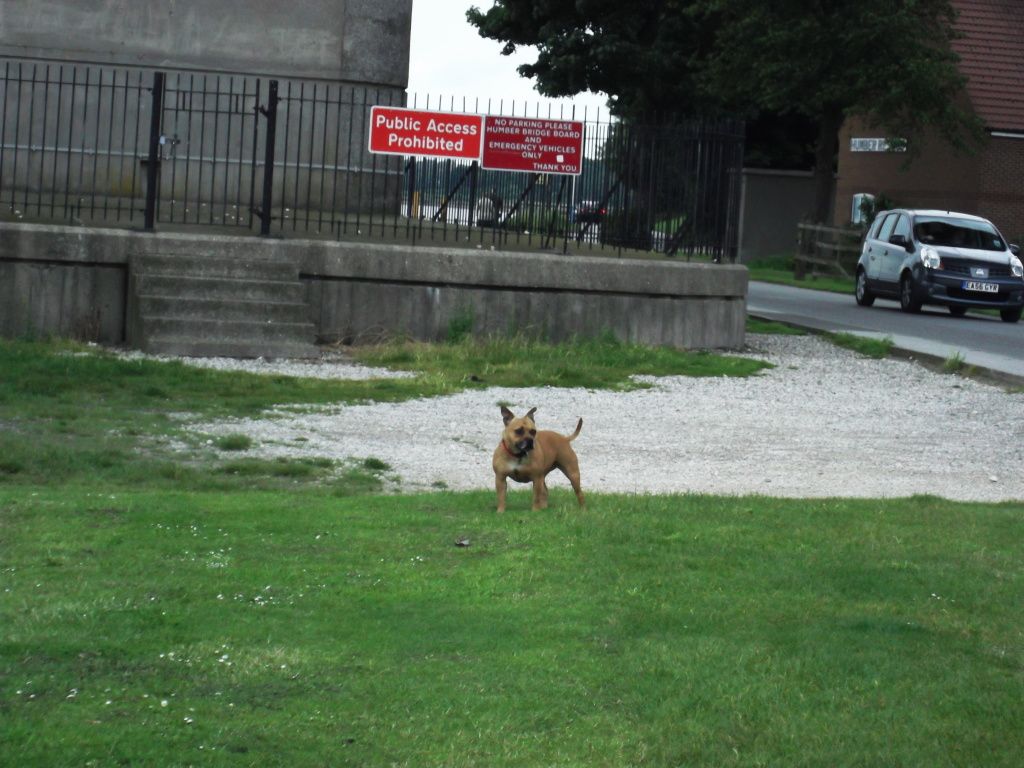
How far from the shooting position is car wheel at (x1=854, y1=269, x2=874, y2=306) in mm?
29330

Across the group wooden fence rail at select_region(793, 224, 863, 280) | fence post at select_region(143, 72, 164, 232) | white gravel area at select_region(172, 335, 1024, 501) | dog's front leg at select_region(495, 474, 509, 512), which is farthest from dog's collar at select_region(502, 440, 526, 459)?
wooden fence rail at select_region(793, 224, 863, 280)

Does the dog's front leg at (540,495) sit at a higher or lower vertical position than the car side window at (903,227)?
lower

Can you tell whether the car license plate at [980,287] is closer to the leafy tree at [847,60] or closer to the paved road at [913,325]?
the paved road at [913,325]

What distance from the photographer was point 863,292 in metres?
29.4

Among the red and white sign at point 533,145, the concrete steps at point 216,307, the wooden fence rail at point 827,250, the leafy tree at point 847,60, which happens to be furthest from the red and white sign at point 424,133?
the wooden fence rail at point 827,250

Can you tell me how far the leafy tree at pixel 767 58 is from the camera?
121 feet

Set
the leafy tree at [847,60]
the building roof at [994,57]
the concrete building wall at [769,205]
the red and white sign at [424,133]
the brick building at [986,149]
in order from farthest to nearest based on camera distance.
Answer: the concrete building wall at [769,205]
the brick building at [986,149]
the building roof at [994,57]
the leafy tree at [847,60]
the red and white sign at [424,133]

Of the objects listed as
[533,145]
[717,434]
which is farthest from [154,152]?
[717,434]

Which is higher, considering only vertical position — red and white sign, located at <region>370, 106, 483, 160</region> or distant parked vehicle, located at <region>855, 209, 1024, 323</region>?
red and white sign, located at <region>370, 106, 483, 160</region>

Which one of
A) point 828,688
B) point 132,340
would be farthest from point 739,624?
point 132,340

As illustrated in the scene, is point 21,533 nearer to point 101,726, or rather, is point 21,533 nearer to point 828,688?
point 101,726

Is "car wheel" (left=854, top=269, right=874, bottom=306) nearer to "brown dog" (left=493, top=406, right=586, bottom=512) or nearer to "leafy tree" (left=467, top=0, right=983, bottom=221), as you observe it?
"leafy tree" (left=467, top=0, right=983, bottom=221)

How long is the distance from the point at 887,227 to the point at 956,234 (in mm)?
1570

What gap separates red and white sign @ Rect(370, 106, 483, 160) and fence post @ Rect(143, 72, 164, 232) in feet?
7.34
